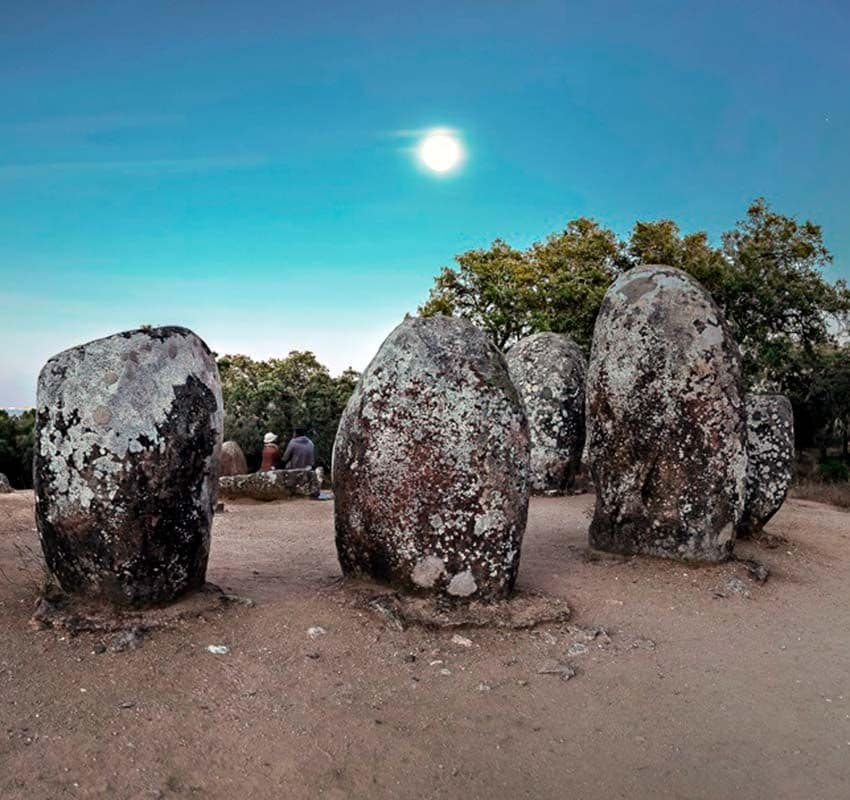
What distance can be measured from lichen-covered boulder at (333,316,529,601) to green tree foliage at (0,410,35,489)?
17.4m

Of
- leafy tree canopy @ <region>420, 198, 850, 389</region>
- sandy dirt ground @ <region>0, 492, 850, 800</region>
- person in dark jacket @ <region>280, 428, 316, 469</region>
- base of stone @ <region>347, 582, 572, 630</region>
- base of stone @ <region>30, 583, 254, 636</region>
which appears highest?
leafy tree canopy @ <region>420, 198, 850, 389</region>

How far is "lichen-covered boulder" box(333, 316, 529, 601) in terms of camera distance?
5934 mm

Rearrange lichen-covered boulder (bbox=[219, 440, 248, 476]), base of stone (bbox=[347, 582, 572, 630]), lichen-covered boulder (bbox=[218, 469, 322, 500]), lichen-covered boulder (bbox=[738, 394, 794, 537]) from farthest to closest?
1. lichen-covered boulder (bbox=[219, 440, 248, 476])
2. lichen-covered boulder (bbox=[218, 469, 322, 500])
3. lichen-covered boulder (bbox=[738, 394, 794, 537])
4. base of stone (bbox=[347, 582, 572, 630])

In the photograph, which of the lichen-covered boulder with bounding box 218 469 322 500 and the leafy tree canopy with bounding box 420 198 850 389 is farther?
the leafy tree canopy with bounding box 420 198 850 389

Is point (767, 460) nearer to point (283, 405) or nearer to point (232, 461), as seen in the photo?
point (232, 461)

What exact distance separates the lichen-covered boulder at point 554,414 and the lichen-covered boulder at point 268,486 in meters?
4.25

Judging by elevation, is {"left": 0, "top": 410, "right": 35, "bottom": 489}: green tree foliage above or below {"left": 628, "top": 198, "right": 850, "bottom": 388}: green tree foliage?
below

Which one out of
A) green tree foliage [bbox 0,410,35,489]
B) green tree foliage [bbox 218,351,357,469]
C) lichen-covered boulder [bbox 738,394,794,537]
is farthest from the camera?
green tree foliage [bbox 218,351,357,469]

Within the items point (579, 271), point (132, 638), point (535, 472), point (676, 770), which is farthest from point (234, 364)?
point (676, 770)

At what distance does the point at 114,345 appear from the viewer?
5531mm

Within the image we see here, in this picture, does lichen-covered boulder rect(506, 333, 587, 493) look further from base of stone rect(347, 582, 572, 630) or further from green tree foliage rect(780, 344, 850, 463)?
green tree foliage rect(780, 344, 850, 463)

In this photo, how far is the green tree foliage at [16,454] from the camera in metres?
20.6

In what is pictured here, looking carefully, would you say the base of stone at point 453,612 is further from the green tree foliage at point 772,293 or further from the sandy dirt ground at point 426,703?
the green tree foliage at point 772,293

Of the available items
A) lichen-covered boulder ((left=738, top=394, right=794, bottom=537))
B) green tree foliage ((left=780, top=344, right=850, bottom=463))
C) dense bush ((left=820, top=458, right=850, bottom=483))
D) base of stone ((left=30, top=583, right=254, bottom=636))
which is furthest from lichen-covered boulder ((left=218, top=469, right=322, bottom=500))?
green tree foliage ((left=780, top=344, right=850, bottom=463))
